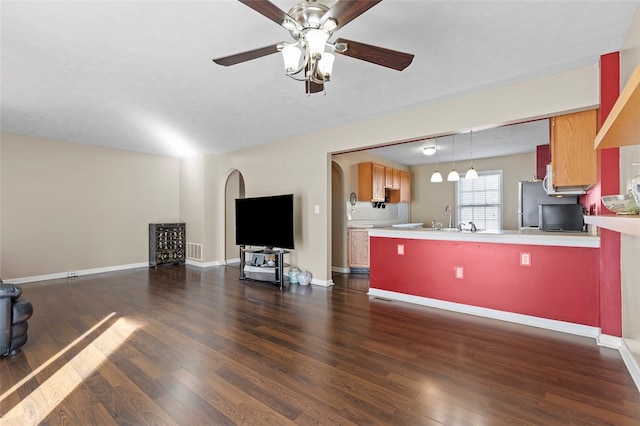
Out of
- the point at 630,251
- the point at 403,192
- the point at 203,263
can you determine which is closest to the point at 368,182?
the point at 403,192

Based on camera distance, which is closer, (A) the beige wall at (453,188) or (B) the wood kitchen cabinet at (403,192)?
(A) the beige wall at (453,188)

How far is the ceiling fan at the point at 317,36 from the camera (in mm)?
1723

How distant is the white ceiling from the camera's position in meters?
2.26

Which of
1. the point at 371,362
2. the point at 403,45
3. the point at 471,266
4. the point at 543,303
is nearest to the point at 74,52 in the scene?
the point at 403,45

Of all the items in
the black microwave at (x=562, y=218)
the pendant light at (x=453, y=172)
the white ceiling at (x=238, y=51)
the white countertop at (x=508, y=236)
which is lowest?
the white countertop at (x=508, y=236)

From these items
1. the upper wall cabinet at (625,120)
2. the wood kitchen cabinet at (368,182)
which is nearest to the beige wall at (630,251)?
the upper wall cabinet at (625,120)

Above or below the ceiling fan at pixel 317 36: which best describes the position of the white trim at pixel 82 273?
below

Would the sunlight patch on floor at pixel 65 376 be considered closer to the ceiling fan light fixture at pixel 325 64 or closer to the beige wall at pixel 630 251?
the ceiling fan light fixture at pixel 325 64

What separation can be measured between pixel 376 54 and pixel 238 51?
1390 mm

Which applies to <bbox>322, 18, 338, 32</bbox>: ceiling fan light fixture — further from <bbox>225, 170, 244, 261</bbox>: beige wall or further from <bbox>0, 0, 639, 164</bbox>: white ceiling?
<bbox>225, 170, 244, 261</bbox>: beige wall

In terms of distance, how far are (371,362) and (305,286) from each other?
2702mm

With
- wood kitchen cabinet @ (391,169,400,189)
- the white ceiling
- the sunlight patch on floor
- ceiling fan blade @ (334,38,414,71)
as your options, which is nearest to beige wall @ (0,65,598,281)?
the white ceiling

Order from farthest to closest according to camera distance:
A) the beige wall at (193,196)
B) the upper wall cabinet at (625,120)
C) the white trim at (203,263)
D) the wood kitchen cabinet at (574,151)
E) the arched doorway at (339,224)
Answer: the beige wall at (193,196) < the white trim at (203,263) < the arched doorway at (339,224) < the wood kitchen cabinet at (574,151) < the upper wall cabinet at (625,120)

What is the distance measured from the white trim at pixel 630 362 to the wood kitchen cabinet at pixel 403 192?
5525mm
